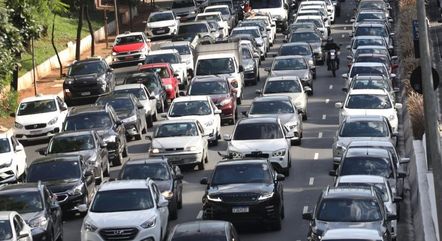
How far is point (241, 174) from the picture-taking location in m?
32.2

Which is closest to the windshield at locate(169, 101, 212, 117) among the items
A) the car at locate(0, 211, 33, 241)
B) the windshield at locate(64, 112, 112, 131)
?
the windshield at locate(64, 112, 112, 131)

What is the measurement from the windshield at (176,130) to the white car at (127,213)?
9589mm

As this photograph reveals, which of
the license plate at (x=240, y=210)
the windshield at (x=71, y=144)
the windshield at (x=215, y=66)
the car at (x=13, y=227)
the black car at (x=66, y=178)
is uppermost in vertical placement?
the car at (x=13, y=227)

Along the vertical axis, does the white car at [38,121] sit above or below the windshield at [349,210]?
below

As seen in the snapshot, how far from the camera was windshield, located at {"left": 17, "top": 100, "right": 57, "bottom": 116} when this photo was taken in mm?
48000

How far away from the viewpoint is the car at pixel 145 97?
4966 centimetres

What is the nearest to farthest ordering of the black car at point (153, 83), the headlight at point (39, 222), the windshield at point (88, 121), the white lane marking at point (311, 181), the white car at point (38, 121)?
the headlight at point (39, 222) → the white lane marking at point (311, 181) → the windshield at point (88, 121) → the white car at point (38, 121) → the black car at point (153, 83)

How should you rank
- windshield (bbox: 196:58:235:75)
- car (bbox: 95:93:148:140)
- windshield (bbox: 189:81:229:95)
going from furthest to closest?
windshield (bbox: 196:58:235:75)
windshield (bbox: 189:81:229:95)
car (bbox: 95:93:148:140)

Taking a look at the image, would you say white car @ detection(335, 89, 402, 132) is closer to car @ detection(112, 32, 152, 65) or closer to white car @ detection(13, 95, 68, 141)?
white car @ detection(13, 95, 68, 141)

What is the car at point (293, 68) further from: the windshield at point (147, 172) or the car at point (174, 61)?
the windshield at point (147, 172)

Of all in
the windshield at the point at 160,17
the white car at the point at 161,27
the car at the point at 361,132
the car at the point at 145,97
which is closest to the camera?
the car at the point at 361,132

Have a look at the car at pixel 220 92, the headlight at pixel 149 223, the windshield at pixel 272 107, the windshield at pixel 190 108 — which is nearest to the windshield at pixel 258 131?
the windshield at pixel 272 107

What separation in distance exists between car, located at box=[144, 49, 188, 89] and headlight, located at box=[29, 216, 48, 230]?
1115 inches

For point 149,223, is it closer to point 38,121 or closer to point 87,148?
point 87,148
